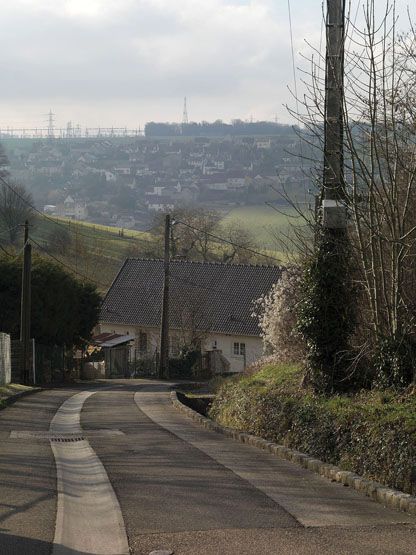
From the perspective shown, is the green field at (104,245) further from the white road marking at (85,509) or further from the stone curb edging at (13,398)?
the white road marking at (85,509)

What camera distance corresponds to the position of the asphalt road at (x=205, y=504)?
8.20 metres

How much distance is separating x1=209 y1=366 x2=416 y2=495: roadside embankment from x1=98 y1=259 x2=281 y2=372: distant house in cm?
3947

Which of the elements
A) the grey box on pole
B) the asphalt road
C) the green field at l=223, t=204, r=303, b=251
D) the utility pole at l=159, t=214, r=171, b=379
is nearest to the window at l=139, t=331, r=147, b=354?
the utility pole at l=159, t=214, r=171, b=379

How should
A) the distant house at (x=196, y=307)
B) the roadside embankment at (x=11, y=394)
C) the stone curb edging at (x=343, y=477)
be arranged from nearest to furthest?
1. the stone curb edging at (x=343, y=477)
2. the roadside embankment at (x=11, y=394)
3. the distant house at (x=196, y=307)

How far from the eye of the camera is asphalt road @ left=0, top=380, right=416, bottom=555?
8195 mm

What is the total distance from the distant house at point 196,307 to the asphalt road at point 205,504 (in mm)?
43962

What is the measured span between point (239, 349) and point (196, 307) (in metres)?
3.84

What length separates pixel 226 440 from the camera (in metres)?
16.7

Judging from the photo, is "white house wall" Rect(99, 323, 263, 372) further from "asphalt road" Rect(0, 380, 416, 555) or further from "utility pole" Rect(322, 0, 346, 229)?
"asphalt road" Rect(0, 380, 416, 555)

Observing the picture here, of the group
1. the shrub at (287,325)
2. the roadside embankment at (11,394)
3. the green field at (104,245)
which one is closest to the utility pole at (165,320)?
the roadside embankment at (11,394)

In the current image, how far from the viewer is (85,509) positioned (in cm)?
985

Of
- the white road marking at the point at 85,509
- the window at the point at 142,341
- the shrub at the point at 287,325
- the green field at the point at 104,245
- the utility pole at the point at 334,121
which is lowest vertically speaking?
the white road marking at the point at 85,509

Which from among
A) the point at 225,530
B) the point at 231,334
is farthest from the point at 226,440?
the point at 231,334

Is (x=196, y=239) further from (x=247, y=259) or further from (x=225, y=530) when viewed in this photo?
(x=225, y=530)
